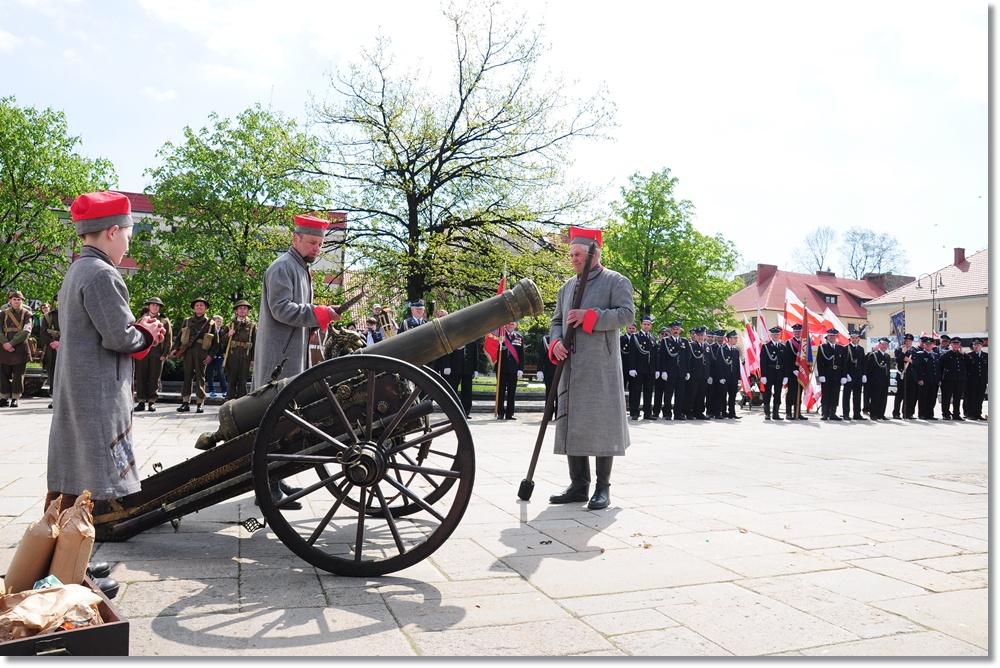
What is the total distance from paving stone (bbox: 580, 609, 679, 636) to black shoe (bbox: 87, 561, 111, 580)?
2.17 meters

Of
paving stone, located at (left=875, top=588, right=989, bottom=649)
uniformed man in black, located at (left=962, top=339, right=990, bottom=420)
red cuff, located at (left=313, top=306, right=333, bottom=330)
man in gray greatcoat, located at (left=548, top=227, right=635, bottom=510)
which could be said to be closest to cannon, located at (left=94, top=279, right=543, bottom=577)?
red cuff, located at (left=313, top=306, right=333, bottom=330)

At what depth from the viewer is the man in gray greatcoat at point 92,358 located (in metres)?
3.69

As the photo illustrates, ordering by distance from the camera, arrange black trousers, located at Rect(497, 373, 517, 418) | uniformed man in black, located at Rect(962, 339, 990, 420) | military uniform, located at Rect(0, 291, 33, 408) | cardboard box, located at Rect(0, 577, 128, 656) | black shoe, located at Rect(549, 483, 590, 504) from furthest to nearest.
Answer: uniformed man in black, located at Rect(962, 339, 990, 420), black trousers, located at Rect(497, 373, 517, 418), military uniform, located at Rect(0, 291, 33, 408), black shoe, located at Rect(549, 483, 590, 504), cardboard box, located at Rect(0, 577, 128, 656)

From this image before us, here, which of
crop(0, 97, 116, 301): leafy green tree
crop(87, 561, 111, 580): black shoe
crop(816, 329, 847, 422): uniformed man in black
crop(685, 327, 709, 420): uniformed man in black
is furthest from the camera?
crop(0, 97, 116, 301): leafy green tree

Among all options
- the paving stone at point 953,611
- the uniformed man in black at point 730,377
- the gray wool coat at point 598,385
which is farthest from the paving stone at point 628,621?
the uniformed man in black at point 730,377

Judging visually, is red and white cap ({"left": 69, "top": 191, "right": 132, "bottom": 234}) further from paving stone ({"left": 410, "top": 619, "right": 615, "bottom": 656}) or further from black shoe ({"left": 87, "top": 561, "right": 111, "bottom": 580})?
paving stone ({"left": 410, "top": 619, "right": 615, "bottom": 656})

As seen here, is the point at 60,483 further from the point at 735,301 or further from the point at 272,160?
the point at 735,301

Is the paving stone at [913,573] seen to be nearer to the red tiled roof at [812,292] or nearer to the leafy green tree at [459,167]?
the leafy green tree at [459,167]

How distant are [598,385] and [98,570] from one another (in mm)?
3302

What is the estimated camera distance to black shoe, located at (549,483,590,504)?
5.79 meters

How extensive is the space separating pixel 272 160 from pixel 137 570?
21868mm

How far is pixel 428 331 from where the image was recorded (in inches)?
169

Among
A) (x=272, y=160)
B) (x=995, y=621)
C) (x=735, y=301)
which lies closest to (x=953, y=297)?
(x=735, y=301)

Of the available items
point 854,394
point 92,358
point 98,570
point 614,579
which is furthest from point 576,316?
point 854,394
